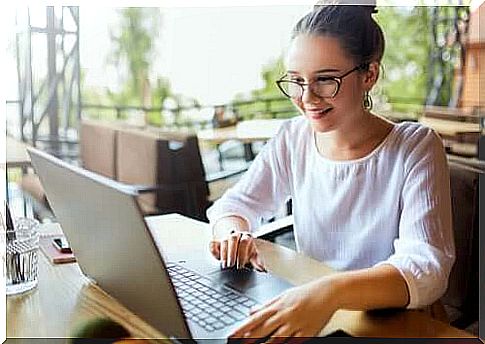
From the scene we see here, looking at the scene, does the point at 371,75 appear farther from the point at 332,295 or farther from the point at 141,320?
the point at 141,320

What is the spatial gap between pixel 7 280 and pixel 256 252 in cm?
51

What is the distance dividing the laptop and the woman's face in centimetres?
33

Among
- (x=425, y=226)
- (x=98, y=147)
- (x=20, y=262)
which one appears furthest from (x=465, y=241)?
(x=20, y=262)

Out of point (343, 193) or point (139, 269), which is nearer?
point (139, 269)

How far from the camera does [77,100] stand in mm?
1327

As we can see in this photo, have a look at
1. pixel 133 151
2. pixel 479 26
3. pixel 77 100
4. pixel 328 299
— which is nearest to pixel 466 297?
pixel 328 299

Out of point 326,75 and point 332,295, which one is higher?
point 326,75

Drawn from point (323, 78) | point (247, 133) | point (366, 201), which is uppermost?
point (323, 78)

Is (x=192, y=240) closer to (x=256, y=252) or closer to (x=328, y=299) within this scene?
(x=256, y=252)

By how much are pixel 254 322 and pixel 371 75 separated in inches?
20.3

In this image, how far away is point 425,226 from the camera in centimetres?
109

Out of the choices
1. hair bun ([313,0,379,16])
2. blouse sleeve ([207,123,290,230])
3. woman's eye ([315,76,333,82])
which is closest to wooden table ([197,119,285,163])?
blouse sleeve ([207,123,290,230])

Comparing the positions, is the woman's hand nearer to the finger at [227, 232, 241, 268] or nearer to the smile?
the finger at [227, 232, 241, 268]

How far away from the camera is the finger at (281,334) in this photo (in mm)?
1013
